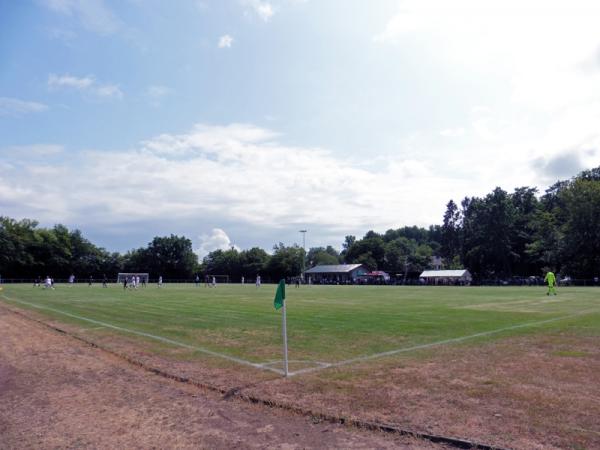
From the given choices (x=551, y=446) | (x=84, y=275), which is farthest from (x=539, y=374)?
(x=84, y=275)

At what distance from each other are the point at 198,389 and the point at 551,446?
5.04 metres

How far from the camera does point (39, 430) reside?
5.80 meters

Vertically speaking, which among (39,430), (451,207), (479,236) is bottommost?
(39,430)

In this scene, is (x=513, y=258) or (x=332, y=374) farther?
(x=513, y=258)

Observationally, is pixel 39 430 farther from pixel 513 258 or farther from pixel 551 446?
pixel 513 258

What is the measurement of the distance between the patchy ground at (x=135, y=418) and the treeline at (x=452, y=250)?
263ft

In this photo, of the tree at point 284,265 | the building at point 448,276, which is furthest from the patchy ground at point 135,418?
the tree at point 284,265

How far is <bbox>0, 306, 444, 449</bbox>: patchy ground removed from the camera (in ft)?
17.3

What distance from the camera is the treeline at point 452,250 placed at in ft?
245

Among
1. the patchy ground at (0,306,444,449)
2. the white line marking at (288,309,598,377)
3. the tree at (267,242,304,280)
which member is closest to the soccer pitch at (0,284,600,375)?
the white line marking at (288,309,598,377)

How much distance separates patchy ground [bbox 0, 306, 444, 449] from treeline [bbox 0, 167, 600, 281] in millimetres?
80078

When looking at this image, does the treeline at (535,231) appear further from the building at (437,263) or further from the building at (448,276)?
the building at (437,263)

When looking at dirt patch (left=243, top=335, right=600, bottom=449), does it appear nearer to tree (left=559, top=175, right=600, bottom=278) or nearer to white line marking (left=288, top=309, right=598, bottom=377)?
white line marking (left=288, top=309, right=598, bottom=377)

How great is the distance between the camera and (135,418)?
6160mm
